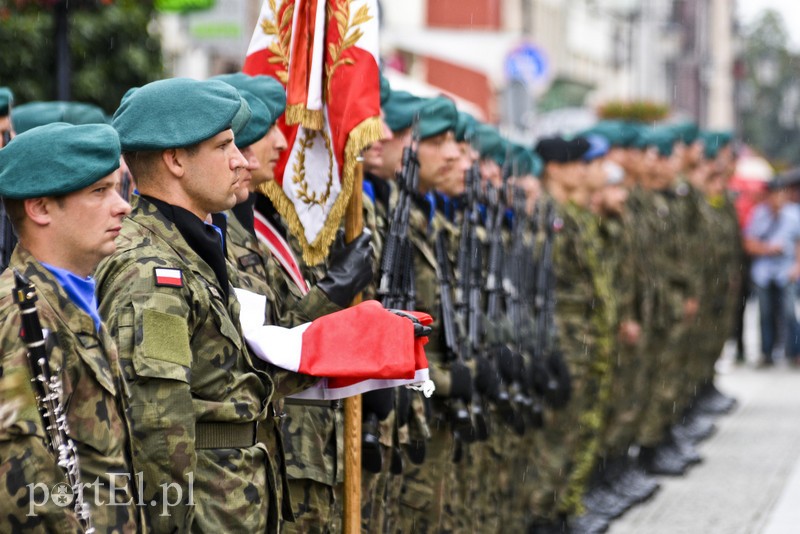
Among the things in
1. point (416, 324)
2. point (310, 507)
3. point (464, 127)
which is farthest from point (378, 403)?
point (464, 127)

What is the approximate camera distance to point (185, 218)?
168 inches

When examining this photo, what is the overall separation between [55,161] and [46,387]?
556 mm

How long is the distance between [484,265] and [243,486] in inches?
152

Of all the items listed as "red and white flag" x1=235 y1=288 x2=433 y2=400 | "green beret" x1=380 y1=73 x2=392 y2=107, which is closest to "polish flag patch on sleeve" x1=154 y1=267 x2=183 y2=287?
"red and white flag" x1=235 y1=288 x2=433 y2=400

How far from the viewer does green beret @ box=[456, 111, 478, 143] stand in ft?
24.2

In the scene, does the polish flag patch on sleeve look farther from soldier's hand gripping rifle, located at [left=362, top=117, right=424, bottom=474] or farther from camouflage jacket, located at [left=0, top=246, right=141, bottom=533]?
soldier's hand gripping rifle, located at [left=362, top=117, right=424, bottom=474]

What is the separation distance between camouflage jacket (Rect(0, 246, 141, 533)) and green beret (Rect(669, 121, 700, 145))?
37.3ft

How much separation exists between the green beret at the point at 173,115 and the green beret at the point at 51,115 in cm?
273

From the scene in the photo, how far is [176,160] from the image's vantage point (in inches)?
170

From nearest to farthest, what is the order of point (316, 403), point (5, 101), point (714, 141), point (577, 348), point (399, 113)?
point (316, 403) → point (5, 101) → point (399, 113) → point (577, 348) → point (714, 141)

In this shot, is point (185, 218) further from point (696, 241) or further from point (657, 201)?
point (696, 241)

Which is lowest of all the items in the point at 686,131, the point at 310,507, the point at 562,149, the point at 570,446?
the point at 570,446

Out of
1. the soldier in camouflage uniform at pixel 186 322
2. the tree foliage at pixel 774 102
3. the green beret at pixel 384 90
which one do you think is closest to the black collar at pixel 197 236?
the soldier in camouflage uniform at pixel 186 322

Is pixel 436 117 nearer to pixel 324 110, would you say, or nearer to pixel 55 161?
pixel 324 110
